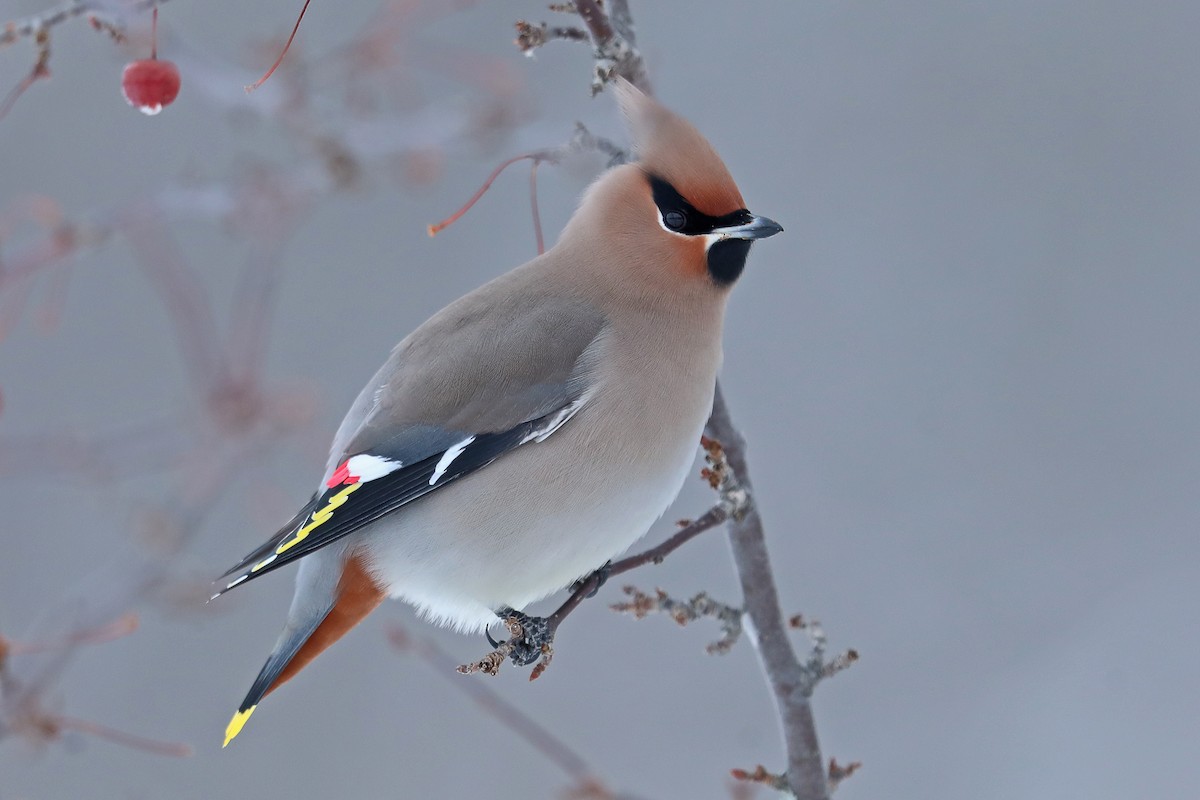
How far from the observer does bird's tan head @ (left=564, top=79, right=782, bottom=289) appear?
2621 millimetres

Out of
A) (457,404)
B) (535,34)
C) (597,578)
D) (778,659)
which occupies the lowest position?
(778,659)

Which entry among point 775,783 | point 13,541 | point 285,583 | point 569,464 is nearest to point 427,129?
point 569,464

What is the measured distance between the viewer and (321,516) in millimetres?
2531

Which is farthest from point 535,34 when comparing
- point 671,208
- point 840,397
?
point 840,397

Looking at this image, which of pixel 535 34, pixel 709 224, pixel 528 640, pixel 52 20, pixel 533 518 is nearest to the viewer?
pixel 52 20

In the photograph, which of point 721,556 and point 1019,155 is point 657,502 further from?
point 1019,155

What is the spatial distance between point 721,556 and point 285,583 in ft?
5.32

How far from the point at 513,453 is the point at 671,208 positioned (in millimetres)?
589

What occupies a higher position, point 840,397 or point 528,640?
point 840,397

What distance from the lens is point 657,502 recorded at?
2.68 metres

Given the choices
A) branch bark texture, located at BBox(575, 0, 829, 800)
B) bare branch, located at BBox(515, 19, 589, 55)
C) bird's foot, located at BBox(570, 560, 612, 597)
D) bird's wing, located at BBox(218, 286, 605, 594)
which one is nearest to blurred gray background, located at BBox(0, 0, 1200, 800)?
bird's foot, located at BBox(570, 560, 612, 597)

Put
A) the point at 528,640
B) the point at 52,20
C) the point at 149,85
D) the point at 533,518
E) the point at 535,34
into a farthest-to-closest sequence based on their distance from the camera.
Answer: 1. the point at 533,518
2. the point at 528,640
3. the point at 149,85
4. the point at 535,34
5. the point at 52,20

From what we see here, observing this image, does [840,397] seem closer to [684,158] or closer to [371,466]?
[684,158]

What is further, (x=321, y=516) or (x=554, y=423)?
(x=554, y=423)
